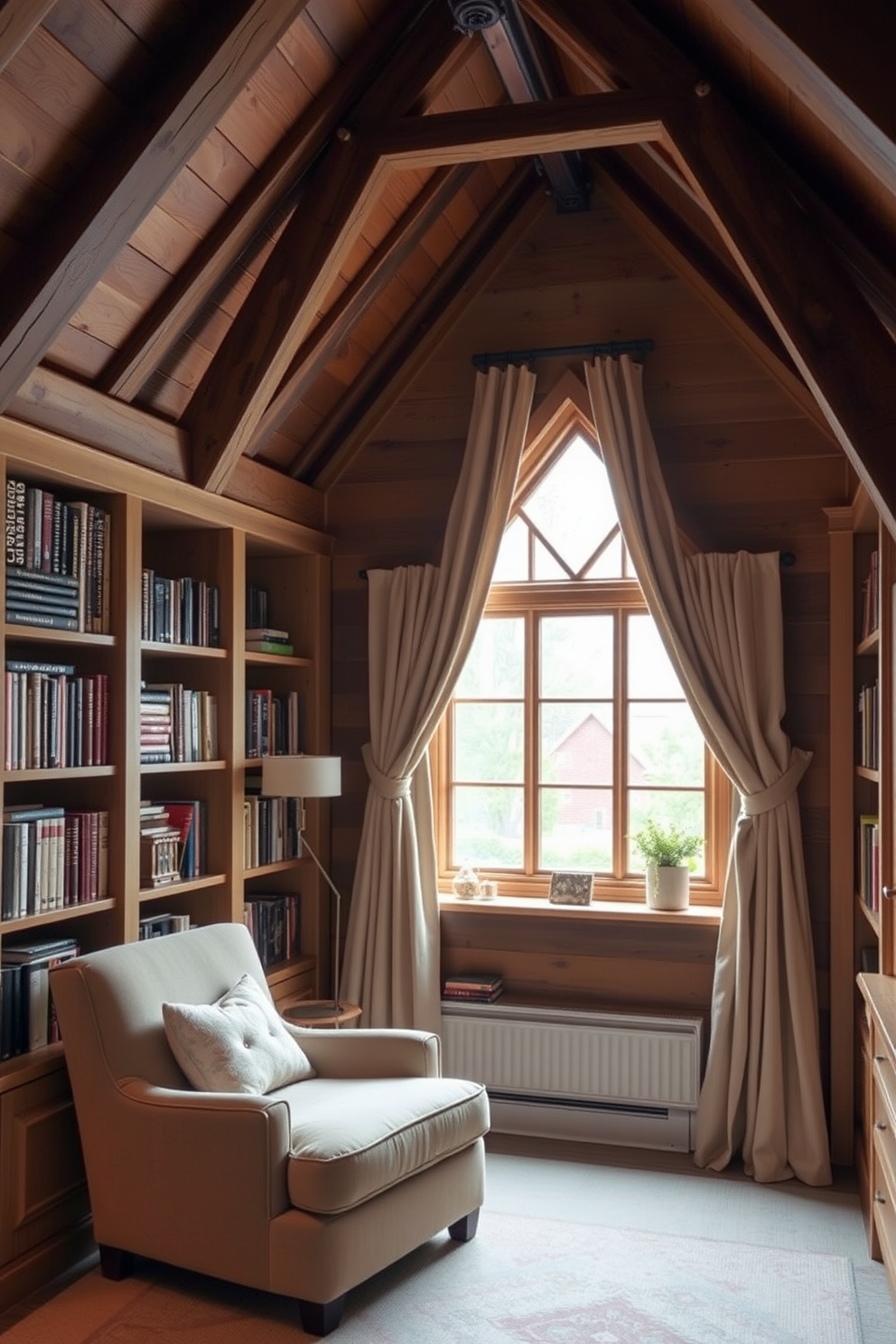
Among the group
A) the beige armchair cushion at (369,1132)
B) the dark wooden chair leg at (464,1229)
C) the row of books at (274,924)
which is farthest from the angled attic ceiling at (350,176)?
the dark wooden chair leg at (464,1229)

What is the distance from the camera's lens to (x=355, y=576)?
5055mm

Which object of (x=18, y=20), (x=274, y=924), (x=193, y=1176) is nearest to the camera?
(x=18, y=20)

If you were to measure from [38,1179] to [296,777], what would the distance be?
4.95 feet

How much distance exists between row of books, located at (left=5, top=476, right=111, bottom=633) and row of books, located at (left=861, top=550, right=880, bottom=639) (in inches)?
93.9

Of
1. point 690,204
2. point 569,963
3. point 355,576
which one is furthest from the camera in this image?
point 355,576

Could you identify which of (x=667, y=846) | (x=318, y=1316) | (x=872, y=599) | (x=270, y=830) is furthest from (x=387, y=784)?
(x=318, y=1316)

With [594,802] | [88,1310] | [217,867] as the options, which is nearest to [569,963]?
[594,802]

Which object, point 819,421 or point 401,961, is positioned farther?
point 401,961

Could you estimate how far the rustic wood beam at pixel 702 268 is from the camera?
440 cm

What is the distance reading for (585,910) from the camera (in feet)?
15.1

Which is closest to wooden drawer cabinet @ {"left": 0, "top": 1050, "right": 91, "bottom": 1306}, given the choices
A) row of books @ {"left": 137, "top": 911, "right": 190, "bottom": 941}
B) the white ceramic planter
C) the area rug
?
the area rug

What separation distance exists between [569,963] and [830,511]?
195 cm

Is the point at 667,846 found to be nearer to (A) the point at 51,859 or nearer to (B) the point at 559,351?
(B) the point at 559,351

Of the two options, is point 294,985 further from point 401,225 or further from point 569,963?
point 401,225
